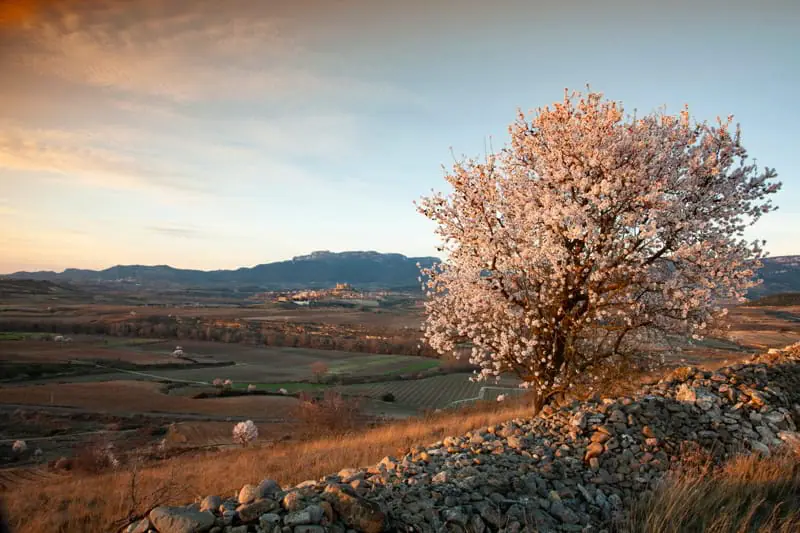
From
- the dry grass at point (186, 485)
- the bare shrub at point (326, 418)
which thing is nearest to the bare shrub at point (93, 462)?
the bare shrub at point (326, 418)

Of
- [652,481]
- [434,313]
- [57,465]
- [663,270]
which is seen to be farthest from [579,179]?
[57,465]

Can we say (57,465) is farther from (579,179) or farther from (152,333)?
(152,333)

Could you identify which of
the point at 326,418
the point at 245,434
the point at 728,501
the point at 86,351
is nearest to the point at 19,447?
the point at 245,434

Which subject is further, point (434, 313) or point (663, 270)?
point (434, 313)

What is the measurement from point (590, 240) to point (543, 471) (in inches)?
264

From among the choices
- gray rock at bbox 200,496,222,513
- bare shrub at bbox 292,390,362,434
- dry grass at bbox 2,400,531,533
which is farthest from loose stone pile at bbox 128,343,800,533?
bare shrub at bbox 292,390,362,434

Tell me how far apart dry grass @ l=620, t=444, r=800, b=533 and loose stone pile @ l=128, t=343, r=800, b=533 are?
0.64 meters

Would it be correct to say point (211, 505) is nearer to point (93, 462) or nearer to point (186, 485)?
point (186, 485)

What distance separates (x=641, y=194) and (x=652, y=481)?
707 centimetres

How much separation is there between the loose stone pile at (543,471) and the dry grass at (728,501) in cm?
64

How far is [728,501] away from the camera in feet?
28.0

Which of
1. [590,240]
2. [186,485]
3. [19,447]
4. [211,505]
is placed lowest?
[19,447]

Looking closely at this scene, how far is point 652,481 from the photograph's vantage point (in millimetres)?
9539

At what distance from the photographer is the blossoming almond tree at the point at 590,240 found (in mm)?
12570
